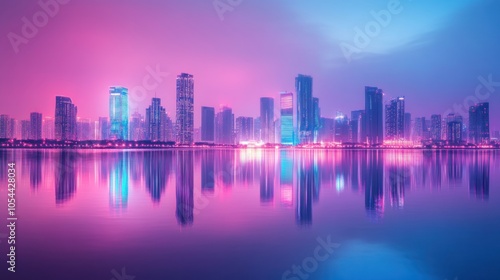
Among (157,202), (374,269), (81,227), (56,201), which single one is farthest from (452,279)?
(56,201)

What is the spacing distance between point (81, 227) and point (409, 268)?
38.0 feet

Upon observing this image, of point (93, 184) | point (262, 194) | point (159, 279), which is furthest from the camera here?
point (93, 184)

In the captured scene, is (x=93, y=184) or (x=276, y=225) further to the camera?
(x=93, y=184)

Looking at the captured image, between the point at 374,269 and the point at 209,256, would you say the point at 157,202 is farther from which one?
the point at 374,269

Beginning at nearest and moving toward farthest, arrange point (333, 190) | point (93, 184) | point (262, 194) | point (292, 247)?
1. point (292, 247)
2. point (262, 194)
3. point (333, 190)
4. point (93, 184)

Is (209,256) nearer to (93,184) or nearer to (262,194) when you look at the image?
(262,194)

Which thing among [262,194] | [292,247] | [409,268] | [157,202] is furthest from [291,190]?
[409,268]

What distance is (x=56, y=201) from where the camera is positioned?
822 inches

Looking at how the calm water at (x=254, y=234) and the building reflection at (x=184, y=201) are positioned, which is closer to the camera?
the calm water at (x=254, y=234)

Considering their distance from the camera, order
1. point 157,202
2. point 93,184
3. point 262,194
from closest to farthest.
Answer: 1. point 157,202
2. point 262,194
3. point 93,184

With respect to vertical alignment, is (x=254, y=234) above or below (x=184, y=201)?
below

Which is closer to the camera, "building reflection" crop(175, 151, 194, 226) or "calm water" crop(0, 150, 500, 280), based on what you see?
"calm water" crop(0, 150, 500, 280)

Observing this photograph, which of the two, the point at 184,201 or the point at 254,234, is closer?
the point at 254,234

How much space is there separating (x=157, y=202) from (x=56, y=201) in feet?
18.4
